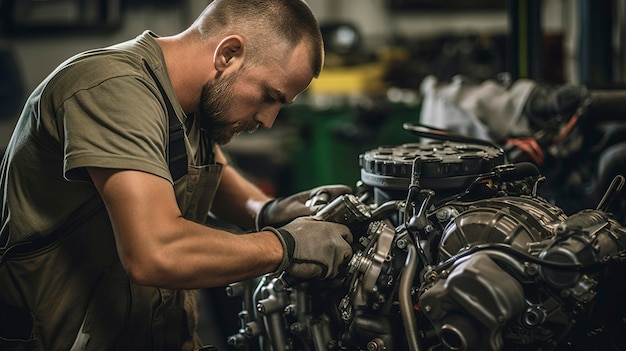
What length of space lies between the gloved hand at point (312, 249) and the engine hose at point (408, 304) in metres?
0.15

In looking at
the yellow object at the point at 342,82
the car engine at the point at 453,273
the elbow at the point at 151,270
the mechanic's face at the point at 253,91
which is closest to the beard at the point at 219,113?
the mechanic's face at the point at 253,91

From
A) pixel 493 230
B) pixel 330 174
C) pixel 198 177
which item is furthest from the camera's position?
pixel 330 174

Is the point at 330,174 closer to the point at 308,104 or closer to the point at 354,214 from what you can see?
the point at 308,104

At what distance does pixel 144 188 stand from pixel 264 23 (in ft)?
1.66

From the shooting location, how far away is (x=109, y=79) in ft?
4.92

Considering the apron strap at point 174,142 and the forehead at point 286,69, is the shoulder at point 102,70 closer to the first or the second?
the apron strap at point 174,142

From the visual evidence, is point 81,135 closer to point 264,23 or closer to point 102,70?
point 102,70

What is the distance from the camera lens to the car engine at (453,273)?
129 cm

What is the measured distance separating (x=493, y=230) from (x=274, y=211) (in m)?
0.65

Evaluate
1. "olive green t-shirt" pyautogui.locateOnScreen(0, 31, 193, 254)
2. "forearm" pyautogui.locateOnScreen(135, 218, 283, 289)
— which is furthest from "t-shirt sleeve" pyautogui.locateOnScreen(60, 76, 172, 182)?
"forearm" pyautogui.locateOnScreen(135, 218, 283, 289)

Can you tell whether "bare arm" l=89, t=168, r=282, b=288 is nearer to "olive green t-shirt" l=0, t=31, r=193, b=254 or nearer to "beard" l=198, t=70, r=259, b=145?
"olive green t-shirt" l=0, t=31, r=193, b=254

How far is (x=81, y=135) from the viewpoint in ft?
4.68

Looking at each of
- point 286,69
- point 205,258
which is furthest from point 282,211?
point 205,258

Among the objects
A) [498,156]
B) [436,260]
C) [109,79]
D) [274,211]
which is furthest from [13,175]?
[498,156]
